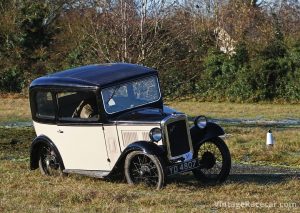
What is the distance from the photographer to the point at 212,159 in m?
11.2

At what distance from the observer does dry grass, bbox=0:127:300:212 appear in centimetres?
825

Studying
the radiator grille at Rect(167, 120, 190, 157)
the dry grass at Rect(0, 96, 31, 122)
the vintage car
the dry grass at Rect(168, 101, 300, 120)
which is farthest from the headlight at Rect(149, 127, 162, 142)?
the dry grass at Rect(168, 101, 300, 120)

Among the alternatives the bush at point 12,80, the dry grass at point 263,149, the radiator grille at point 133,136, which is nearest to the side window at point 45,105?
the radiator grille at point 133,136

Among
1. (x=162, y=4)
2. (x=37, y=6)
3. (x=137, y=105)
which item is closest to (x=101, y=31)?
(x=162, y=4)

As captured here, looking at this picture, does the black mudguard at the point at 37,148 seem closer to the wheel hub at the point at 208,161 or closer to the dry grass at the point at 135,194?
the dry grass at the point at 135,194

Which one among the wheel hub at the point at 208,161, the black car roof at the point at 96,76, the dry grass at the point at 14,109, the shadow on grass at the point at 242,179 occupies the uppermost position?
the black car roof at the point at 96,76

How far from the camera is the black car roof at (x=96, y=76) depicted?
11.1 metres

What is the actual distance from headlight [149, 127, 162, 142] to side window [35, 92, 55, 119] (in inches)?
85.6

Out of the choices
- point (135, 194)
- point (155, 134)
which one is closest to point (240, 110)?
point (155, 134)

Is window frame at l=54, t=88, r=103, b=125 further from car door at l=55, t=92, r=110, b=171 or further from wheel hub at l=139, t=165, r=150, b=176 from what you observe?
wheel hub at l=139, t=165, r=150, b=176

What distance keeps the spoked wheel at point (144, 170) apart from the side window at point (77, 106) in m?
1.03

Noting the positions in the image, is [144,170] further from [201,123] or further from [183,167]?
[201,123]

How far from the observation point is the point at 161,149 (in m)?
10.2

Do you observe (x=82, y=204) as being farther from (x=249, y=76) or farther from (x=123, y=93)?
(x=249, y=76)
